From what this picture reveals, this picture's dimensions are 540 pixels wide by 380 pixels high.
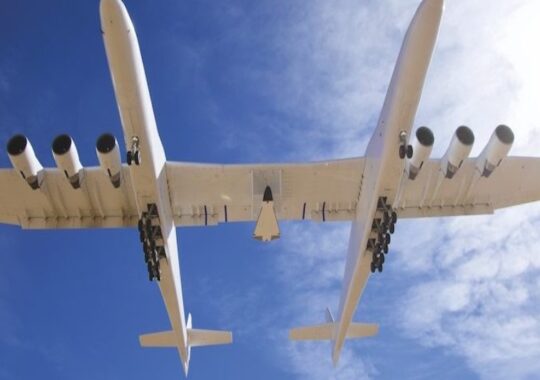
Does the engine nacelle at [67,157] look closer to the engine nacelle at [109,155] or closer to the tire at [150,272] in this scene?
the engine nacelle at [109,155]

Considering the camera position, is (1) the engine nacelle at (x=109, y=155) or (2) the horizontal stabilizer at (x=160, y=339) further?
(2) the horizontal stabilizer at (x=160, y=339)

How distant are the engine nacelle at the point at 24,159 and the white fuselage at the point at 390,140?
8.89 m

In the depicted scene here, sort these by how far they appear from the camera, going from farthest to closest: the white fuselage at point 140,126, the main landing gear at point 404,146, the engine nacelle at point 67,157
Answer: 1. the engine nacelle at point 67,157
2. the main landing gear at point 404,146
3. the white fuselage at point 140,126

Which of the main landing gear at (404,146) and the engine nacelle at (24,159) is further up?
the main landing gear at (404,146)

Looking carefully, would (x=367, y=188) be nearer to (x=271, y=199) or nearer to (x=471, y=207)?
(x=271, y=199)

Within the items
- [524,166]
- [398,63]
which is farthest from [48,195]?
[524,166]

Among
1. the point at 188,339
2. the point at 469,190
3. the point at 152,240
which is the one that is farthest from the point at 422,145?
the point at 188,339

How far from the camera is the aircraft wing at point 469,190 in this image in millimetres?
18078

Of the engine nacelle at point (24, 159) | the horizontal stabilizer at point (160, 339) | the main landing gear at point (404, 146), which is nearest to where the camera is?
the main landing gear at point (404, 146)

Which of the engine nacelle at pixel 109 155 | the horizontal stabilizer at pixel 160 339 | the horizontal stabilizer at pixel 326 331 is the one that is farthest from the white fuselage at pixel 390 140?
the engine nacelle at pixel 109 155

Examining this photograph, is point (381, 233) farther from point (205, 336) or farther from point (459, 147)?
point (205, 336)

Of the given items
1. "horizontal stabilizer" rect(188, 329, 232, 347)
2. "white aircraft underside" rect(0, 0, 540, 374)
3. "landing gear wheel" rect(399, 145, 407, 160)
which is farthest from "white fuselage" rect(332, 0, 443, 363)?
"horizontal stabilizer" rect(188, 329, 232, 347)

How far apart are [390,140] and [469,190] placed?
16.1 feet

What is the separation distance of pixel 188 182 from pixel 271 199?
248 centimetres
